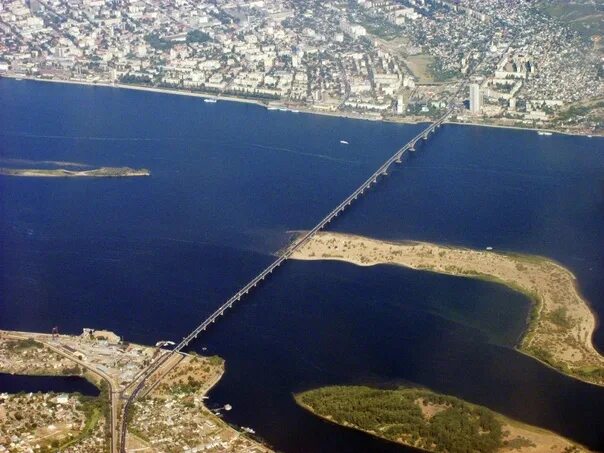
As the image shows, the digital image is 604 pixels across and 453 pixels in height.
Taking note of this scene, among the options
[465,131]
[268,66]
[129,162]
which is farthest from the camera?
[268,66]

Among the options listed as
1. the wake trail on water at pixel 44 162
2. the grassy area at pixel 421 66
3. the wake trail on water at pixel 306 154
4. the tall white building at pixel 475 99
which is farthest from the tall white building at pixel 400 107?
the wake trail on water at pixel 44 162

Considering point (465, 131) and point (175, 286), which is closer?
point (175, 286)

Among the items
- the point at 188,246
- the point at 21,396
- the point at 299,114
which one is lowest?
the point at 21,396

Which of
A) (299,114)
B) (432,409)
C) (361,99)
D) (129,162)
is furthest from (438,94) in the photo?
(432,409)

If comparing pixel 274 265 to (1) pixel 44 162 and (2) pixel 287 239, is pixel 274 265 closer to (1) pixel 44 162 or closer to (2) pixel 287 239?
(2) pixel 287 239

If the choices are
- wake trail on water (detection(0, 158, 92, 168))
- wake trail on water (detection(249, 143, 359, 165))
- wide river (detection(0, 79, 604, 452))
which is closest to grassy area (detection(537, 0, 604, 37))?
wide river (detection(0, 79, 604, 452))

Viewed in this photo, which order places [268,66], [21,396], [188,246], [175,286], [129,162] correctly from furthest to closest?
1. [268,66]
2. [129,162]
3. [188,246]
4. [175,286]
5. [21,396]

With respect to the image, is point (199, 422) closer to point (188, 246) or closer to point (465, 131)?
point (188, 246)

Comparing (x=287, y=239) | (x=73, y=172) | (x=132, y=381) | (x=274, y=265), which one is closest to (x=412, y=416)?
(x=132, y=381)
